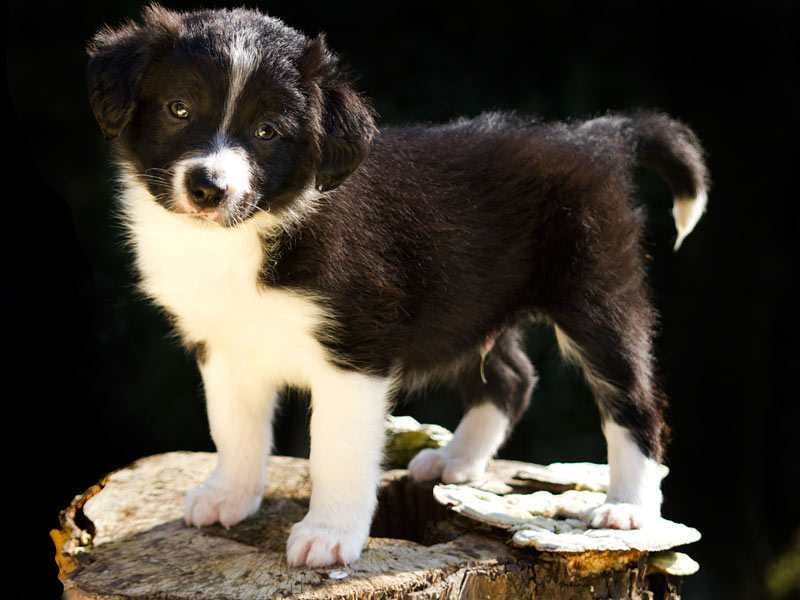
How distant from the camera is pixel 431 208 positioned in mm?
3172

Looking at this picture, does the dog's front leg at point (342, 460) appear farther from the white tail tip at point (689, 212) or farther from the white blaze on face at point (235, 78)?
the white tail tip at point (689, 212)

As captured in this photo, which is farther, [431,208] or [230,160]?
[431,208]

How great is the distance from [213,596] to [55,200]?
2338 millimetres

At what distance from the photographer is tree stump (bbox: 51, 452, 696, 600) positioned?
267 centimetres

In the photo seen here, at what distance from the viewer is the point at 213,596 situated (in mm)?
2580

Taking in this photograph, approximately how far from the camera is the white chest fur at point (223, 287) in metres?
2.80

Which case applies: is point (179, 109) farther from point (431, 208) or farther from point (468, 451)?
point (468, 451)

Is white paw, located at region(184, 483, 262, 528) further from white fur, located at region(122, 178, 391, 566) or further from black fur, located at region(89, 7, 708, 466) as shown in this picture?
black fur, located at region(89, 7, 708, 466)

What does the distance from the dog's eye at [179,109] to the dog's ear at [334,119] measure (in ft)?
1.15

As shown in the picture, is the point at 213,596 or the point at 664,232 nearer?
the point at 213,596

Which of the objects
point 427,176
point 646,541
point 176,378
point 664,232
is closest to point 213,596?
point 646,541

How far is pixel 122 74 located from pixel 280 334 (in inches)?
34.7

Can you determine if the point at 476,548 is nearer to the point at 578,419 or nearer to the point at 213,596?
the point at 213,596

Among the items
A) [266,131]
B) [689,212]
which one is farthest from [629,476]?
[266,131]
